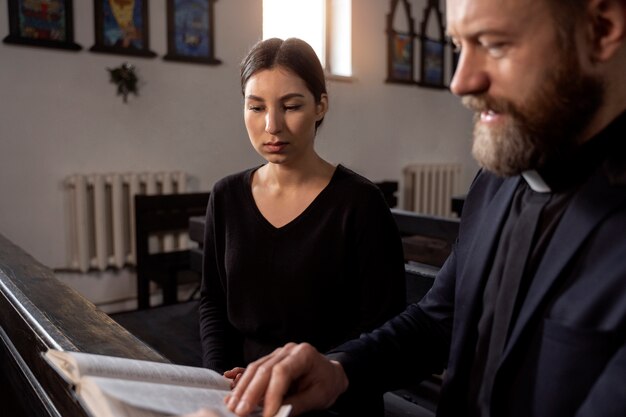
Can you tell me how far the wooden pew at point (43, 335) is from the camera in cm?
119

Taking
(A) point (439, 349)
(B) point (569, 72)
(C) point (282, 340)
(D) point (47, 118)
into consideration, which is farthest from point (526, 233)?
(D) point (47, 118)

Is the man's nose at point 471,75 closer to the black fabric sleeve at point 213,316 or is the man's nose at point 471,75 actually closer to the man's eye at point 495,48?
the man's eye at point 495,48

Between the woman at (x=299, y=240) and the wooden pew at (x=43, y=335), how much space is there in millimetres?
396

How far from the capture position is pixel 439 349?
1.23 m

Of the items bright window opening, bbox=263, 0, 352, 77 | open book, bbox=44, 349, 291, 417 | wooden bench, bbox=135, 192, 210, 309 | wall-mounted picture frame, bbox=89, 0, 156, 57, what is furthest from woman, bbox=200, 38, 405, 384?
bright window opening, bbox=263, 0, 352, 77

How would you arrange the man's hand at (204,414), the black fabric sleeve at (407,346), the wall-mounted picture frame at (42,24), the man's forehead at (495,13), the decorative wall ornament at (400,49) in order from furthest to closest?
the decorative wall ornament at (400,49) → the wall-mounted picture frame at (42,24) → the black fabric sleeve at (407,346) → the man's forehead at (495,13) → the man's hand at (204,414)

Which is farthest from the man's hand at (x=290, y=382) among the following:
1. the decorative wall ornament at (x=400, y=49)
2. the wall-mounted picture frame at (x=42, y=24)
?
the decorative wall ornament at (x=400, y=49)

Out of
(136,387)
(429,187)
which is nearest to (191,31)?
(429,187)

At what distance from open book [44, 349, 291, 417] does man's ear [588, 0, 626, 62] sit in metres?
0.68

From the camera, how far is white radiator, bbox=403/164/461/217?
677 cm

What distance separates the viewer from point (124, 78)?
14.6ft

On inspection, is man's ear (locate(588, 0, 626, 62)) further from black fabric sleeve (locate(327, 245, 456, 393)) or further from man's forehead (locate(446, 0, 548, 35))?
black fabric sleeve (locate(327, 245, 456, 393))

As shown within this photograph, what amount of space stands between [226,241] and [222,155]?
11.7 ft

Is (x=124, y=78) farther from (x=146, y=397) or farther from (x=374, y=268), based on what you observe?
(x=146, y=397)
